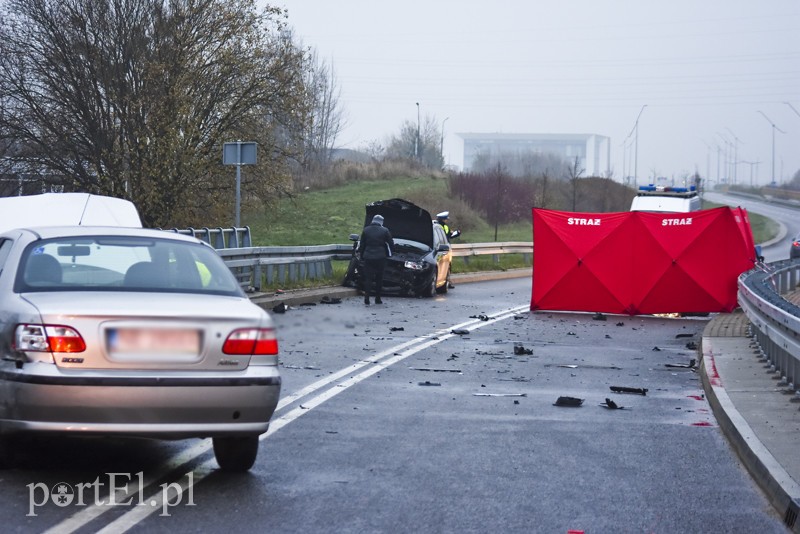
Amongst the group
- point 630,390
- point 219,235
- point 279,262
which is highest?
point 219,235

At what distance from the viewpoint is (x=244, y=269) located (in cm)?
2158

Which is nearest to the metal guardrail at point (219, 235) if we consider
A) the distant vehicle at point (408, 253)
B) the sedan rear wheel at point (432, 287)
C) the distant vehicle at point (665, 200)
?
the distant vehicle at point (408, 253)

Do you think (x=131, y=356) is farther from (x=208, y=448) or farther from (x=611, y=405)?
(x=611, y=405)

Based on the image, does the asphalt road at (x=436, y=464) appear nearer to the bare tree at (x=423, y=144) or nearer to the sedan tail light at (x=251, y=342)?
the sedan tail light at (x=251, y=342)

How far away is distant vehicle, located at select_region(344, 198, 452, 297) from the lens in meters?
24.4

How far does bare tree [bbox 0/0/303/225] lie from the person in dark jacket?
10.1 m

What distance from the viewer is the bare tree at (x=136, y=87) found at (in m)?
30.5

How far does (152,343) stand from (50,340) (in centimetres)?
53

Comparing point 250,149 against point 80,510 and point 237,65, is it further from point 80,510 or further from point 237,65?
point 80,510

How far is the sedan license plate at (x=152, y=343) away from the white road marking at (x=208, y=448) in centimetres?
78

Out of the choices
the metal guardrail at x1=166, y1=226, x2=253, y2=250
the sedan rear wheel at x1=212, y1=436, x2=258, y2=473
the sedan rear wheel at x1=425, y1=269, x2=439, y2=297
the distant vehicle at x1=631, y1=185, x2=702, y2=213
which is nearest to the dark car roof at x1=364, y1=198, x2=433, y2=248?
the sedan rear wheel at x1=425, y1=269, x2=439, y2=297

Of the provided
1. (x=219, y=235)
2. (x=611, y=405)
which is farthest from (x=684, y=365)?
(x=219, y=235)

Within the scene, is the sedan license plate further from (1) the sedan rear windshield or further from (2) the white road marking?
(2) the white road marking

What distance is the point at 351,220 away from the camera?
54.6 metres
